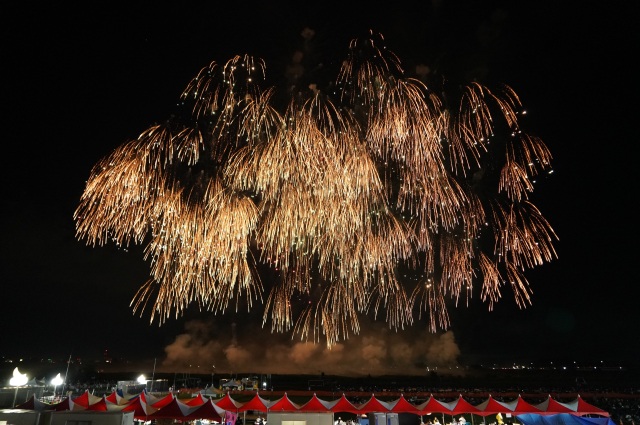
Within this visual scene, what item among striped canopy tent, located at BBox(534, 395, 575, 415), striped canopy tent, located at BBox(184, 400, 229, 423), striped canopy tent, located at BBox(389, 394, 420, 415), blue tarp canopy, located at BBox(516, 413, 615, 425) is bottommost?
blue tarp canopy, located at BBox(516, 413, 615, 425)

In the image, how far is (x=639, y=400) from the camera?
35.6 m

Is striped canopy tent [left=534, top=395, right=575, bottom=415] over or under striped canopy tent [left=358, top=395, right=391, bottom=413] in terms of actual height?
under

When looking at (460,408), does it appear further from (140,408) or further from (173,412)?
(140,408)

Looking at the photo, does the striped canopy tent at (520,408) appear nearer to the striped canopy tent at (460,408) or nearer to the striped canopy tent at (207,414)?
the striped canopy tent at (460,408)

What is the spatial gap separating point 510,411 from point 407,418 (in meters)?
3.83

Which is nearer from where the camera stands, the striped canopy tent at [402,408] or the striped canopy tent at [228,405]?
the striped canopy tent at [402,408]

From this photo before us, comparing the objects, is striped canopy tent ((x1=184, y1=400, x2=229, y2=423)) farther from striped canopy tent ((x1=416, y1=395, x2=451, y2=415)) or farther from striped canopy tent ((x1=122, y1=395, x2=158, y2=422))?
striped canopy tent ((x1=416, y1=395, x2=451, y2=415))

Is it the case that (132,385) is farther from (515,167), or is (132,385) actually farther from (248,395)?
(515,167)

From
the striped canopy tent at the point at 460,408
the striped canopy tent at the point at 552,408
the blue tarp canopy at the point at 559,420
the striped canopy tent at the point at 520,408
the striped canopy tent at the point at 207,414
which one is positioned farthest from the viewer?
the striped canopy tent at the point at 460,408

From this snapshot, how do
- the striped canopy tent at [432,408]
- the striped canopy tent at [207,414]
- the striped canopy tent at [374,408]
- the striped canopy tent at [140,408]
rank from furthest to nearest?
1. the striped canopy tent at [432,408]
2. the striped canopy tent at [374,408]
3. the striped canopy tent at [140,408]
4. the striped canopy tent at [207,414]

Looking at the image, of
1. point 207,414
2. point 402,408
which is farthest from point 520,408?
point 207,414

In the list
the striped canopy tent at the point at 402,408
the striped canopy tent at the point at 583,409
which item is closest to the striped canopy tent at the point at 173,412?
the striped canopy tent at the point at 402,408

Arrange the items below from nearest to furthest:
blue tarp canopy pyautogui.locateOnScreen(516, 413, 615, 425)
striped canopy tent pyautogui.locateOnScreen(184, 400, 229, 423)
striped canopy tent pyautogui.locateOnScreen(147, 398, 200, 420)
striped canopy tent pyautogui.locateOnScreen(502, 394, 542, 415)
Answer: blue tarp canopy pyautogui.locateOnScreen(516, 413, 615, 425) < striped canopy tent pyautogui.locateOnScreen(147, 398, 200, 420) < striped canopy tent pyautogui.locateOnScreen(184, 400, 229, 423) < striped canopy tent pyautogui.locateOnScreen(502, 394, 542, 415)

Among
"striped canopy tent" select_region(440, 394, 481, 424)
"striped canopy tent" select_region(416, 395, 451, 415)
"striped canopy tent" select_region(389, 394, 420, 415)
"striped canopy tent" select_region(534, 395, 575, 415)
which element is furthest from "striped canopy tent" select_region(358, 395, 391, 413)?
"striped canopy tent" select_region(534, 395, 575, 415)
